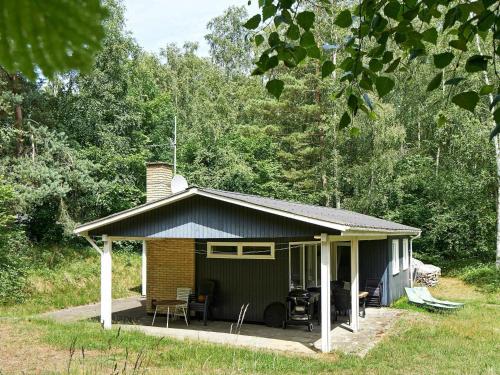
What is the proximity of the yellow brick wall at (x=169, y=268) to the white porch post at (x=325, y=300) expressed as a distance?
4.75 meters

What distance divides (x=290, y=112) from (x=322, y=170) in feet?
11.0

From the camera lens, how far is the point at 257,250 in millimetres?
12273

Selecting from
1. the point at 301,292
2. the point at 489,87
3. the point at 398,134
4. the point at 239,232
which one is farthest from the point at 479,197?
the point at 489,87

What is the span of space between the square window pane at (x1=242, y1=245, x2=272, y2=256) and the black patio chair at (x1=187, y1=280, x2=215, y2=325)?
115cm

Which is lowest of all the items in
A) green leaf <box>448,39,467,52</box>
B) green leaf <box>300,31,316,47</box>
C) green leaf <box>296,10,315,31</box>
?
green leaf <box>448,39,467,52</box>

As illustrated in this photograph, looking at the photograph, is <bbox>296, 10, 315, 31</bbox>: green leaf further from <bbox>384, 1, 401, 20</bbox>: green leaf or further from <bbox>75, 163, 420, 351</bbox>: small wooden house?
<bbox>75, 163, 420, 351</bbox>: small wooden house

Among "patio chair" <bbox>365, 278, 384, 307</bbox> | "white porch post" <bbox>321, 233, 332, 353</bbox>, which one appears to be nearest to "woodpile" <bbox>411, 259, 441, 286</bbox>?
"patio chair" <bbox>365, 278, 384, 307</bbox>

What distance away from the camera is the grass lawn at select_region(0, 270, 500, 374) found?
286 inches

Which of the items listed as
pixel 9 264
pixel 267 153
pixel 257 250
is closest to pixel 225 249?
pixel 257 250

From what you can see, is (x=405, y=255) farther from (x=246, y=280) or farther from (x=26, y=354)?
(x=26, y=354)

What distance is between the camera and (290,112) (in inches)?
946

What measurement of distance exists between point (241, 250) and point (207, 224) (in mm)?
2591

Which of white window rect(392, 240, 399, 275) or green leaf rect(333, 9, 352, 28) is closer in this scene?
green leaf rect(333, 9, 352, 28)

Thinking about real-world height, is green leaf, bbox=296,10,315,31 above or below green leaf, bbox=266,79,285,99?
above
